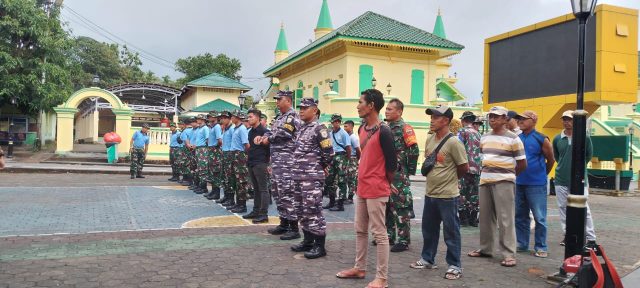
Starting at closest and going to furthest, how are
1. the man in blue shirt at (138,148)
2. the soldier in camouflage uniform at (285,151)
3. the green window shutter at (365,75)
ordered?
the soldier in camouflage uniform at (285,151)
the man in blue shirt at (138,148)
the green window shutter at (365,75)

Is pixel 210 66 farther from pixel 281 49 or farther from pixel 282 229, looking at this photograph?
pixel 282 229

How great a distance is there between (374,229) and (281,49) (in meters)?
38.7

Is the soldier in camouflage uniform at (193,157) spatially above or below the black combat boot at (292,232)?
above

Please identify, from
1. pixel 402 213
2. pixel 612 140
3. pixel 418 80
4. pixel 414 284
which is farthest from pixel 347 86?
pixel 414 284

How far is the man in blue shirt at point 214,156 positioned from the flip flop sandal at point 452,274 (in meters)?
6.03

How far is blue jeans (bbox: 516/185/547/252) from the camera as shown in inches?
240

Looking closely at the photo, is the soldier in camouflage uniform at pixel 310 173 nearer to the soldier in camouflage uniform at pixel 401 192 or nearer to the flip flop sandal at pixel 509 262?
the soldier in camouflage uniform at pixel 401 192

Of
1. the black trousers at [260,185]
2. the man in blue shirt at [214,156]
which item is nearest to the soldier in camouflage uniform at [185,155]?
the man in blue shirt at [214,156]

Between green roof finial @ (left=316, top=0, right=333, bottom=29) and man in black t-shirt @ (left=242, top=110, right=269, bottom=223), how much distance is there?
28.1 m

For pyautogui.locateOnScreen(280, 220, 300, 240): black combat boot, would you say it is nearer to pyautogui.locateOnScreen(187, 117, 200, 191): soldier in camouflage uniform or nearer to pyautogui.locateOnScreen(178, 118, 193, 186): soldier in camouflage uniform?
pyautogui.locateOnScreen(187, 117, 200, 191): soldier in camouflage uniform

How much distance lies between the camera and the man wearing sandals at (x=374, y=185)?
178 inches

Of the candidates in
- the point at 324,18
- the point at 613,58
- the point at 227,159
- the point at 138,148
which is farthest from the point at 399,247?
the point at 324,18

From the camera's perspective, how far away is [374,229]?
15.0 feet

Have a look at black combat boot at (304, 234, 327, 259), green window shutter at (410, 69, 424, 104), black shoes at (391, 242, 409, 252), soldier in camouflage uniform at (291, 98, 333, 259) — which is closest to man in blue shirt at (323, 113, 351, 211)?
black shoes at (391, 242, 409, 252)
